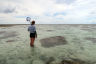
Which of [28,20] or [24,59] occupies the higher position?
[28,20]

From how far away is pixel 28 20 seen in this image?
409 inches

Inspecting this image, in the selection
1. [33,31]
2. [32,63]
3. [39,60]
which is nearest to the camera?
[32,63]

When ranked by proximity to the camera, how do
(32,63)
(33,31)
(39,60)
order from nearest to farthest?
(32,63) < (39,60) < (33,31)

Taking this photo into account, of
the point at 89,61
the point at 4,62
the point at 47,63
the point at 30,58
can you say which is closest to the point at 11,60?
the point at 4,62

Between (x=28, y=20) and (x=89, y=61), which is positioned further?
(x=28, y=20)

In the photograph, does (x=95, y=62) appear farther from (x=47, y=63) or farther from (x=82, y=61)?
(x=47, y=63)

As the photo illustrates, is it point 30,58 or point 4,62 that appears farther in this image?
point 30,58

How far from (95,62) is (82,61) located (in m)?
0.75

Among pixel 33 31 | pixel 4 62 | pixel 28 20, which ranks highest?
pixel 28 20

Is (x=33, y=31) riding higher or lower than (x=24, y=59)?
higher

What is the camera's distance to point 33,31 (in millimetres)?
9867

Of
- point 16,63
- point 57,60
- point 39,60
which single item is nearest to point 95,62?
point 57,60

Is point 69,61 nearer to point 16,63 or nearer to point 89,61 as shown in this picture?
point 89,61

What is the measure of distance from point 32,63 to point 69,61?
226 centimetres
